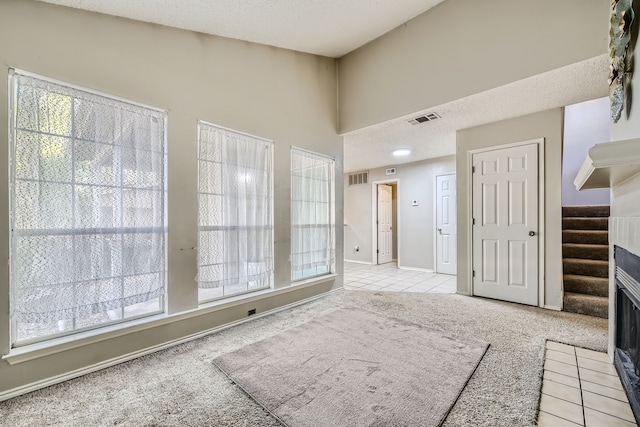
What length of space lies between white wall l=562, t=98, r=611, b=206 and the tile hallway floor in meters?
3.75

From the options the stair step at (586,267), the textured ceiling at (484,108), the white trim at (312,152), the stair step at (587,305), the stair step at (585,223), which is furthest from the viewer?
the stair step at (585,223)

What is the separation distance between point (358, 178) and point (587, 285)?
15.2 feet

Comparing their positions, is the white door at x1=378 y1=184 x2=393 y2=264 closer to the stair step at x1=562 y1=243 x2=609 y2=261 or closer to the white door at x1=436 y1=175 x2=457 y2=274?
the white door at x1=436 y1=175 x2=457 y2=274

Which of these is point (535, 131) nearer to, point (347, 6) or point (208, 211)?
point (347, 6)

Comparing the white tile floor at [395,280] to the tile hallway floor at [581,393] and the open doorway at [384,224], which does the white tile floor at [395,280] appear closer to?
the open doorway at [384,224]

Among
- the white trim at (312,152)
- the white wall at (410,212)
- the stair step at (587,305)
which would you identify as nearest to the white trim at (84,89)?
the white trim at (312,152)

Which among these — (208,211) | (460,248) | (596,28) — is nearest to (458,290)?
(460,248)

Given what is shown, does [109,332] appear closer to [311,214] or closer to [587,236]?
[311,214]

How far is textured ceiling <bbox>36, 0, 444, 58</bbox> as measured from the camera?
6.78ft

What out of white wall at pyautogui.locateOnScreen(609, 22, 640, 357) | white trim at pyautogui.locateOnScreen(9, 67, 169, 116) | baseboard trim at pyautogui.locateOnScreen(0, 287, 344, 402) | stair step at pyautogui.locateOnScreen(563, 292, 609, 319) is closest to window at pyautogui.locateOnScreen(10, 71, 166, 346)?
white trim at pyautogui.locateOnScreen(9, 67, 169, 116)

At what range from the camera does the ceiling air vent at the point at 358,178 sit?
6.68 m

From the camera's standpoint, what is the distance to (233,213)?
2.74 meters

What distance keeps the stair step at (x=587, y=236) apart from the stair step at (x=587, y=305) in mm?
952

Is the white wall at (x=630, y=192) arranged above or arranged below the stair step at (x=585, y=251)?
above
